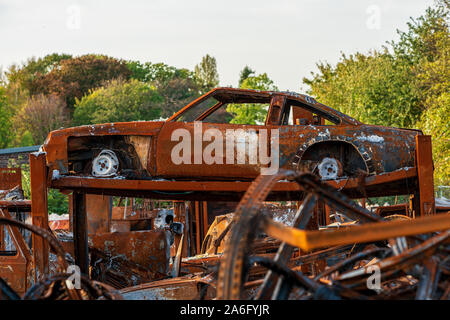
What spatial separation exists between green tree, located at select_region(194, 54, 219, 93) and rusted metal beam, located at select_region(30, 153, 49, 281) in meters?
59.5

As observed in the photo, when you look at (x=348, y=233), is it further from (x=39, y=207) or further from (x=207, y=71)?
(x=207, y=71)

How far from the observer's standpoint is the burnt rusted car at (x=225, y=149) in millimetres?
6676

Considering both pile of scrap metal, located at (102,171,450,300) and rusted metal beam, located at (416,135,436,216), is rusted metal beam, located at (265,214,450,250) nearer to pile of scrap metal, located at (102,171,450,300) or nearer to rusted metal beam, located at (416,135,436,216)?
pile of scrap metal, located at (102,171,450,300)

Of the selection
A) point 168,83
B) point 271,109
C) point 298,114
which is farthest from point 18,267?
point 168,83

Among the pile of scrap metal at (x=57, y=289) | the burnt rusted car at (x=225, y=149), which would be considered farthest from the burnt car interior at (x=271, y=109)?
the pile of scrap metal at (x=57, y=289)

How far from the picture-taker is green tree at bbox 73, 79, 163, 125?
46.1m

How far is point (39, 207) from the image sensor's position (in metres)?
6.24

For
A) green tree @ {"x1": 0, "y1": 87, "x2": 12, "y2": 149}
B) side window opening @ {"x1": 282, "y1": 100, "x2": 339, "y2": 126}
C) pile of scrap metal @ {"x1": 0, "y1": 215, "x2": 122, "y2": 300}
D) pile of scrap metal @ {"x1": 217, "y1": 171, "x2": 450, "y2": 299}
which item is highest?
green tree @ {"x1": 0, "y1": 87, "x2": 12, "y2": 149}

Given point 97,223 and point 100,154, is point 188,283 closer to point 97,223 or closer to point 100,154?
point 100,154

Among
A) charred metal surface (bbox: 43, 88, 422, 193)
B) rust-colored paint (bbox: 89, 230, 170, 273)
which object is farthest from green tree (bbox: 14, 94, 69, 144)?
charred metal surface (bbox: 43, 88, 422, 193)

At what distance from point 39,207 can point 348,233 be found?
4.56 metres

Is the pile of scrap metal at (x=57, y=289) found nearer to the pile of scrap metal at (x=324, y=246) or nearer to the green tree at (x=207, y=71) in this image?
the pile of scrap metal at (x=324, y=246)

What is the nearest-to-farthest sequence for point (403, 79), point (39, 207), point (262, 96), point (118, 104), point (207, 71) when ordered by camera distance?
point (39, 207) < point (262, 96) < point (403, 79) < point (118, 104) < point (207, 71)
